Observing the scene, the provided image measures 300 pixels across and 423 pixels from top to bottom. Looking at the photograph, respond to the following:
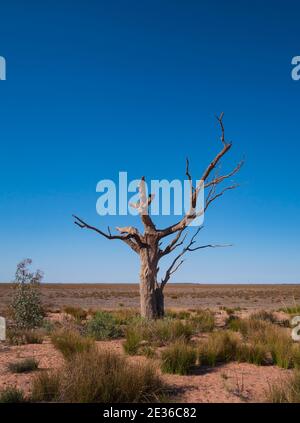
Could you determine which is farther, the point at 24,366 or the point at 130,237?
the point at 130,237

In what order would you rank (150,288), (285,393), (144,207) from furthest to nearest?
1. (144,207)
2. (150,288)
3. (285,393)

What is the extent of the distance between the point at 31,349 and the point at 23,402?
441 cm

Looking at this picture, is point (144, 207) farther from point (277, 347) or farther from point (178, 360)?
point (178, 360)

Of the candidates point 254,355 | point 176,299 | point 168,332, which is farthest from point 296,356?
point 176,299

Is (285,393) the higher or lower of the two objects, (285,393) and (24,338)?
the higher

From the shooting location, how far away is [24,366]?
8.24 meters

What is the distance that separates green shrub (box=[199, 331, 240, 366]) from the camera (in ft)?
29.3

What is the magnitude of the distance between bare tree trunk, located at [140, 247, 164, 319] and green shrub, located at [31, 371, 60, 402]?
27.0ft

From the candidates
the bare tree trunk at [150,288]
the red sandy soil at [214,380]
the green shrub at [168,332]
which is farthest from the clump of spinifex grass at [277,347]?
the bare tree trunk at [150,288]

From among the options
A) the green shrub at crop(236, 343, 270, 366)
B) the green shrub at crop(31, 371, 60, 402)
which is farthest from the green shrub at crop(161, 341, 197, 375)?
the green shrub at crop(31, 371, 60, 402)

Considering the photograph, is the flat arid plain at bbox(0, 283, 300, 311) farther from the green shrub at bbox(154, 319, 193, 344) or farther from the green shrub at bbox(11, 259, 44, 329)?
the green shrub at bbox(11, 259, 44, 329)

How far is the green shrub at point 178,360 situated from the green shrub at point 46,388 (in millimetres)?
2238

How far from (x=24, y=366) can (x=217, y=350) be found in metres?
3.64
